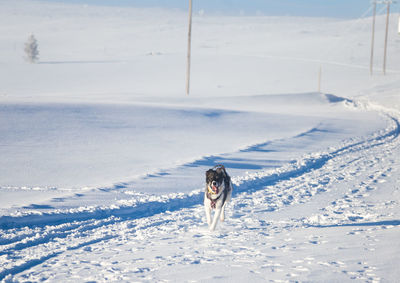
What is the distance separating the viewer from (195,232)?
7113 mm

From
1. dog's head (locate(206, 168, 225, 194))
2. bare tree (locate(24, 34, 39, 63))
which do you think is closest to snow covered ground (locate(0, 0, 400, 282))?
dog's head (locate(206, 168, 225, 194))

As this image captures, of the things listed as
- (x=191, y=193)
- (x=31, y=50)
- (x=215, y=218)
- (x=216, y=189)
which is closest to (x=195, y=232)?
(x=215, y=218)

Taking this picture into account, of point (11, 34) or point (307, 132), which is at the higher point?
point (11, 34)

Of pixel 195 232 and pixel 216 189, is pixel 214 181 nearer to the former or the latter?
pixel 216 189

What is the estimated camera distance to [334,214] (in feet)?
26.4

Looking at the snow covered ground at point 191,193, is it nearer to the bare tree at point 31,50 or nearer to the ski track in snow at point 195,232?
the ski track in snow at point 195,232

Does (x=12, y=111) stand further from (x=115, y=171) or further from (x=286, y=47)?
(x=286, y=47)

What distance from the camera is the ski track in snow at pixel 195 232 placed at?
546 centimetres

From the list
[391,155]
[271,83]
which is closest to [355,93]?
[271,83]

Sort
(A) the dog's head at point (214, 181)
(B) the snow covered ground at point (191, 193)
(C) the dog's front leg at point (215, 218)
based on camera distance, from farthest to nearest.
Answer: (C) the dog's front leg at point (215, 218), (A) the dog's head at point (214, 181), (B) the snow covered ground at point (191, 193)

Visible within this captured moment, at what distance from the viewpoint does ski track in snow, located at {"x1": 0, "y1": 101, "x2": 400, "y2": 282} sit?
5.46 meters

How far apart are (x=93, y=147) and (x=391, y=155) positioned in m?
8.84

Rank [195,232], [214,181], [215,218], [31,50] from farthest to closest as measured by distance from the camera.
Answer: [31,50]
[195,232]
[215,218]
[214,181]

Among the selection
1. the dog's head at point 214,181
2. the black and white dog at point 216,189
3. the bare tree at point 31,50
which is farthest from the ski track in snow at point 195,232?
the bare tree at point 31,50
